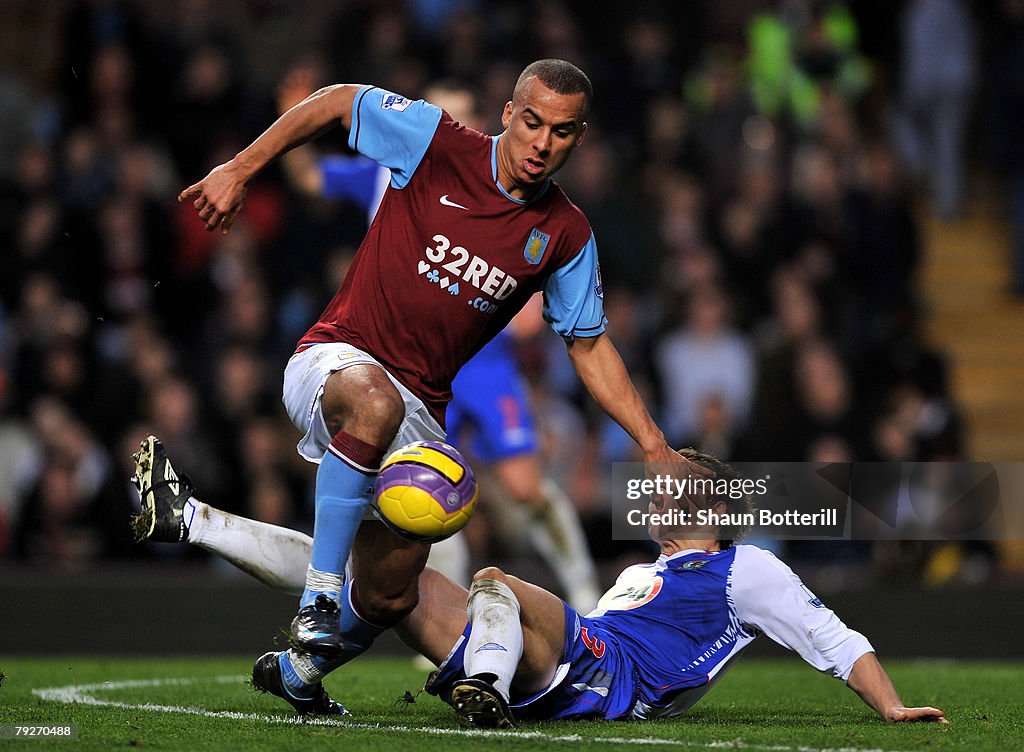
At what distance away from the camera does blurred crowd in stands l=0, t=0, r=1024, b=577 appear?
11.2 metres

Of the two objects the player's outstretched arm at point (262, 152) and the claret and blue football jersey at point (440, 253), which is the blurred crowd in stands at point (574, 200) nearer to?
the claret and blue football jersey at point (440, 253)

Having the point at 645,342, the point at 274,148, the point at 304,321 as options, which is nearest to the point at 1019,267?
the point at 645,342

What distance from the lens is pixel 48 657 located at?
957 cm

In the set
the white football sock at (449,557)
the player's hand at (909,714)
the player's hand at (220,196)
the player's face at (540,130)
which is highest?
the player's face at (540,130)

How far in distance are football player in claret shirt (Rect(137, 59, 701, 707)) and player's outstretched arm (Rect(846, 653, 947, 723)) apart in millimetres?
866

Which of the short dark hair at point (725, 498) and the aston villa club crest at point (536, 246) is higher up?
the aston villa club crest at point (536, 246)

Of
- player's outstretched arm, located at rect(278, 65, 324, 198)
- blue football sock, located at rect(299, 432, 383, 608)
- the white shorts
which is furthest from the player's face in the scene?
player's outstretched arm, located at rect(278, 65, 324, 198)

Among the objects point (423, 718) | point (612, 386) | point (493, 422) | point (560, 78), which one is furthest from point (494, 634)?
point (493, 422)

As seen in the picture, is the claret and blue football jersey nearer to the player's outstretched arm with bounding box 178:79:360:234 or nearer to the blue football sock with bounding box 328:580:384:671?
the player's outstretched arm with bounding box 178:79:360:234

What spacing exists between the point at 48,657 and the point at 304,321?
3416 mm

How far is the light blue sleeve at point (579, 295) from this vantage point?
589 cm

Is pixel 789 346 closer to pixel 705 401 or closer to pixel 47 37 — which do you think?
pixel 705 401

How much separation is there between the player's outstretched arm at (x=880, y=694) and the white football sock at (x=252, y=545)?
2.02 m

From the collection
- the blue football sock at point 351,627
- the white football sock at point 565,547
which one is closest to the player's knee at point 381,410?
the blue football sock at point 351,627
